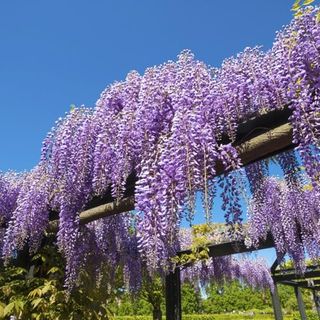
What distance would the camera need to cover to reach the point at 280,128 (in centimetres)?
278

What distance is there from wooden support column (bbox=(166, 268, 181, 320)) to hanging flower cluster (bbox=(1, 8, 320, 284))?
14.6 feet

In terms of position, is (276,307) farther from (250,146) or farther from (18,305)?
(250,146)

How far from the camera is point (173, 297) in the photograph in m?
8.50

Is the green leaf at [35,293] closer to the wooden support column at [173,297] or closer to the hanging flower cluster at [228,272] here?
the wooden support column at [173,297]

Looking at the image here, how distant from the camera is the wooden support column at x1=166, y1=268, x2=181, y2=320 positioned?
8.28 meters

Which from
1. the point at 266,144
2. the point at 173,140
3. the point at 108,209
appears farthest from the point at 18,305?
the point at 266,144

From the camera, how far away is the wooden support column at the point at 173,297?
828cm

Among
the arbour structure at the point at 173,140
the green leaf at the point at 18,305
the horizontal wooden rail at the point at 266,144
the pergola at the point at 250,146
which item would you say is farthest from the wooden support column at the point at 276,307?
the horizontal wooden rail at the point at 266,144

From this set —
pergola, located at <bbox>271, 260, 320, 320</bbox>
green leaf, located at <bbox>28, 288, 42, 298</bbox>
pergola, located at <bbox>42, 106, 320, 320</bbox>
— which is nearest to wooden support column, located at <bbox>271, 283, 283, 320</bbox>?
pergola, located at <bbox>271, 260, 320, 320</bbox>

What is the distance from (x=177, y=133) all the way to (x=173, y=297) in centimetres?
626

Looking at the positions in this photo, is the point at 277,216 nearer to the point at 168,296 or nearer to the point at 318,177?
the point at 168,296

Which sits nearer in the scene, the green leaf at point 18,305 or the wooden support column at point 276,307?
the green leaf at point 18,305

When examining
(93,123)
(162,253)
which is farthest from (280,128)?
(93,123)

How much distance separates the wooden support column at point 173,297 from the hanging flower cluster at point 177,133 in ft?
14.6
